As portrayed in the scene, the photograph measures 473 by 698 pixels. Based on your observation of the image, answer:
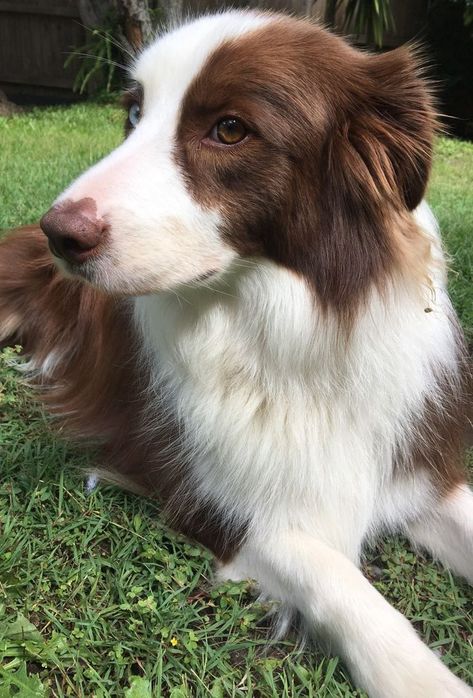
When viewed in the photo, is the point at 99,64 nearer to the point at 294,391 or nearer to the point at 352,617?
the point at 294,391

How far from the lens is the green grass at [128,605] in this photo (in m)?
1.87

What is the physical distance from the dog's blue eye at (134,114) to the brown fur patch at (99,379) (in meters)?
0.71

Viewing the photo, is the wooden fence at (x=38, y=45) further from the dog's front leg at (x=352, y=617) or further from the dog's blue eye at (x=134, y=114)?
the dog's front leg at (x=352, y=617)

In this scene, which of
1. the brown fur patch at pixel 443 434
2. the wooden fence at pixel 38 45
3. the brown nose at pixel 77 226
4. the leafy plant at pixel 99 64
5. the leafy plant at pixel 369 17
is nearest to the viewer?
the brown nose at pixel 77 226

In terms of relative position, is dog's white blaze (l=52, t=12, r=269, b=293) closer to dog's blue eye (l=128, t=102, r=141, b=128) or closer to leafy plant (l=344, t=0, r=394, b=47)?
dog's blue eye (l=128, t=102, r=141, b=128)

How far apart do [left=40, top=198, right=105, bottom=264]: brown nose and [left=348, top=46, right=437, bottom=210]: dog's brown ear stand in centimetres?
77

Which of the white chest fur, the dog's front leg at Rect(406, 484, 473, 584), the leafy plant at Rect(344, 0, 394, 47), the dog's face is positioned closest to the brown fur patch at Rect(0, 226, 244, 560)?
the white chest fur

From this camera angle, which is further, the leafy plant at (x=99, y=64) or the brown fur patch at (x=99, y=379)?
the leafy plant at (x=99, y=64)

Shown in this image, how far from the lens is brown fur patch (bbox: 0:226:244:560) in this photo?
7.90 feet

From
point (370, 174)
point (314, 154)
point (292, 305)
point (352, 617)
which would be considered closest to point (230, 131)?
point (314, 154)

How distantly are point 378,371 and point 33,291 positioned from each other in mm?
2160

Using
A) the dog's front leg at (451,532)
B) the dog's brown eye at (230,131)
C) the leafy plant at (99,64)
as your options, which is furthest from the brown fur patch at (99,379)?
the leafy plant at (99,64)

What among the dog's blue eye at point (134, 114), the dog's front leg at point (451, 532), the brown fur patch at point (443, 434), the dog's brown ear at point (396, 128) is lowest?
the dog's front leg at point (451, 532)

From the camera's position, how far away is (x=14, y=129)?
9617 mm
